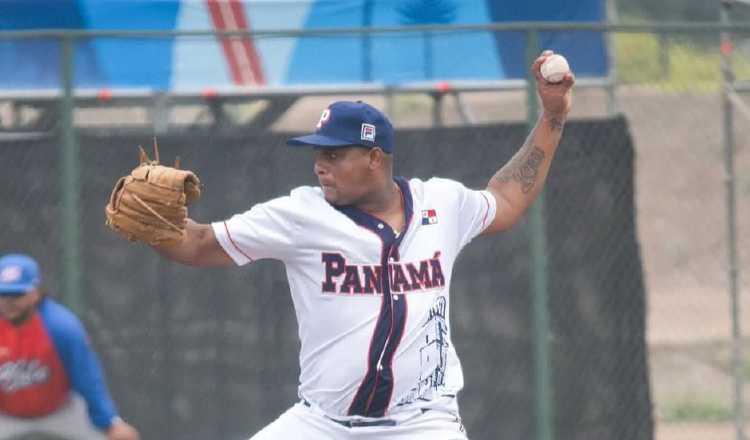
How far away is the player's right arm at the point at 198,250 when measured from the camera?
4879mm

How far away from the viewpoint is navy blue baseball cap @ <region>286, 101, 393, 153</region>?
498 centimetres

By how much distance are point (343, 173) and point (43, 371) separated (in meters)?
2.53

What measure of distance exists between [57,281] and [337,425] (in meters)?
3.02

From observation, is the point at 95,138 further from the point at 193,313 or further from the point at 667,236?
the point at 667,236

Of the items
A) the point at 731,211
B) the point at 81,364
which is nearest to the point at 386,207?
the point at 81,364

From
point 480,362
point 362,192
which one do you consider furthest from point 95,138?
point 362,192

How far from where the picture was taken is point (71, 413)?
7.00 m

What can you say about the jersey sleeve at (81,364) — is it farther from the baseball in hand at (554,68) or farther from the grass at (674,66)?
the grass at (674,66)

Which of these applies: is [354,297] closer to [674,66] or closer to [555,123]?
[555,123]

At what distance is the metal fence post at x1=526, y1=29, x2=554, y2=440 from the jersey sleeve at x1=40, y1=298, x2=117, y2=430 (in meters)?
2.37

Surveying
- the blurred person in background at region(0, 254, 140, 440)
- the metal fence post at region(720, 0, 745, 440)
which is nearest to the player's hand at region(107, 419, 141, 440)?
the blurred person in background at region(0, 254, 140, 440)

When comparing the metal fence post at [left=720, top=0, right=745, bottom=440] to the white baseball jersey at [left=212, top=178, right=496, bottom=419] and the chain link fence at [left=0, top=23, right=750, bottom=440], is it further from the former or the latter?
the white baseball jersey at [left=212, top=178, right=496, bottom=419]

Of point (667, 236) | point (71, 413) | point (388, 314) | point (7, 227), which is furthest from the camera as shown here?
point (667, 236)

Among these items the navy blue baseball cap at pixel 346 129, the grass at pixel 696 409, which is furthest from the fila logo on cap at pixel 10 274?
the grass at pixel 696 409
